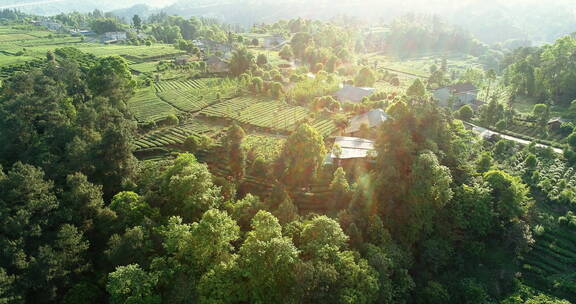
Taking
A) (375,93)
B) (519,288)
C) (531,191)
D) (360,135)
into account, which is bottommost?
(519,288)

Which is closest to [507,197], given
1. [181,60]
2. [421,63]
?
[181,60]

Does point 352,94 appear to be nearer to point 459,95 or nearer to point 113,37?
point 459,95

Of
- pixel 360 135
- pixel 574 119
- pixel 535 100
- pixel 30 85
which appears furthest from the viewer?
pixel 535 100

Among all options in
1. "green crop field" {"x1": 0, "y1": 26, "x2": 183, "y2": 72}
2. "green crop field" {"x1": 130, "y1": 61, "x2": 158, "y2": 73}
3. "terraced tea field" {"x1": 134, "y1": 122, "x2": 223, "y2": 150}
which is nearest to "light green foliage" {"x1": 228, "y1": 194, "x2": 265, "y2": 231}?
"terraced tea field" {"x1": 134, "y1": 122, "x2": 223, "y2": 150}

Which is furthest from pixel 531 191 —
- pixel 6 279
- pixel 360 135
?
pixel 6 279

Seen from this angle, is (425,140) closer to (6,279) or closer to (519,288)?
(519,288)

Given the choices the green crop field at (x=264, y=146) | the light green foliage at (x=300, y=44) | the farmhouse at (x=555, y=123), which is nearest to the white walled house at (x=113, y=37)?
the light green foliage at (x=300, y=44)

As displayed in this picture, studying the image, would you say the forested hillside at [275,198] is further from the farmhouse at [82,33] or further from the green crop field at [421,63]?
the farmhouse at [82,33]
